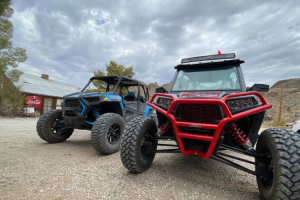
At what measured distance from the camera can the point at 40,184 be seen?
2189mm

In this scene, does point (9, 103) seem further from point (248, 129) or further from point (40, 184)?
point (248, 129)

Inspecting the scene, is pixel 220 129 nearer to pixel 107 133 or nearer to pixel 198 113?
pixel 198 113

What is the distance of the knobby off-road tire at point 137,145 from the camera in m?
2.41

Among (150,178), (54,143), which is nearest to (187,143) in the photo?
(150,178)

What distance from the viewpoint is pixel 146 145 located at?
2670mm

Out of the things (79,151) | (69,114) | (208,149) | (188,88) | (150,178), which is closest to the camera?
(208,149)

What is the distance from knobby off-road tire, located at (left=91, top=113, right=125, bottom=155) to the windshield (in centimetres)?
162

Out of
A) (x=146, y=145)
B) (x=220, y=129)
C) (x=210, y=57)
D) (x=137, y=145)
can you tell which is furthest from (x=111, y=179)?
(x=210, y=57)

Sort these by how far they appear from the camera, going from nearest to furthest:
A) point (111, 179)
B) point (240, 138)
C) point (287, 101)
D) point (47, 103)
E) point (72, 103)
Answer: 1. point (240, 138)
2. point (111, 179)
3. point (72, 103)
4. point (47, 103)
5. point (287, 101)

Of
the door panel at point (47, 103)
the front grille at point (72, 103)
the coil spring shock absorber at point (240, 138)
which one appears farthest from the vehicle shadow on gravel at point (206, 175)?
the door panel at point (47, 103)

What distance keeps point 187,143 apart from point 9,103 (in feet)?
49.4

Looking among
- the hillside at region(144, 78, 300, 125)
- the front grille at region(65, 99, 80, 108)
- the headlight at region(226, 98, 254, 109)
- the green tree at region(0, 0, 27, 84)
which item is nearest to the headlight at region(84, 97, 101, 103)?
the front grille at region(65, 99, 80, 108)

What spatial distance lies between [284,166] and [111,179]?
6.87ft

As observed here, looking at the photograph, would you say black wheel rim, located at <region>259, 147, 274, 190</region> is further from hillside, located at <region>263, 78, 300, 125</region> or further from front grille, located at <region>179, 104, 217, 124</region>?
hillside, located at <region>263, 78, 300, 125</region>
